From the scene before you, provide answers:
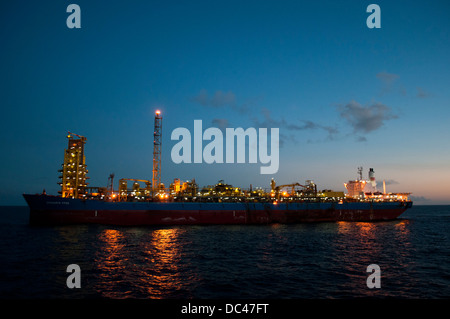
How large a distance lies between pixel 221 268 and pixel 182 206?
3448 cm

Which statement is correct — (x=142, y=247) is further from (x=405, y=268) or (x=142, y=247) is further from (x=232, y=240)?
(x=405, y=268)

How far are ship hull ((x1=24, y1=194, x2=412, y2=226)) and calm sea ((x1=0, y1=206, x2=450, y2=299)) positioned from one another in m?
16.0

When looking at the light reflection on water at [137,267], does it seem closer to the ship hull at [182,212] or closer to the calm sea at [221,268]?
the calm sea at [221,268]

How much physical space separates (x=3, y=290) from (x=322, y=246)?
2991 centimetres

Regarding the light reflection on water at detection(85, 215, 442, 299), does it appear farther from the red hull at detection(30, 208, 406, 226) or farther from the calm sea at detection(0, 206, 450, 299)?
the red hull at detection(30, 208, 406, 226)

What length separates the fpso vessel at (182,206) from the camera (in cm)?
5109

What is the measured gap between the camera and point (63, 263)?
22984 mm

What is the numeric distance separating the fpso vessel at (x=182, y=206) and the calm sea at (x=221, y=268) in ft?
53.1

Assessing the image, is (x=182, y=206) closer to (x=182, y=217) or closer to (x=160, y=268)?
(x=182, y=217)

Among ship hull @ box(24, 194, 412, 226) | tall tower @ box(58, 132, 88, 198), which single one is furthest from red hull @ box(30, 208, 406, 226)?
tall tower @ box(58, 132, 88, 198)

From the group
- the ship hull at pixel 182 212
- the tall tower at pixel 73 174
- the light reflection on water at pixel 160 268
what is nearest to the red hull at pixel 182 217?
the ship hull at pixel 182 212
